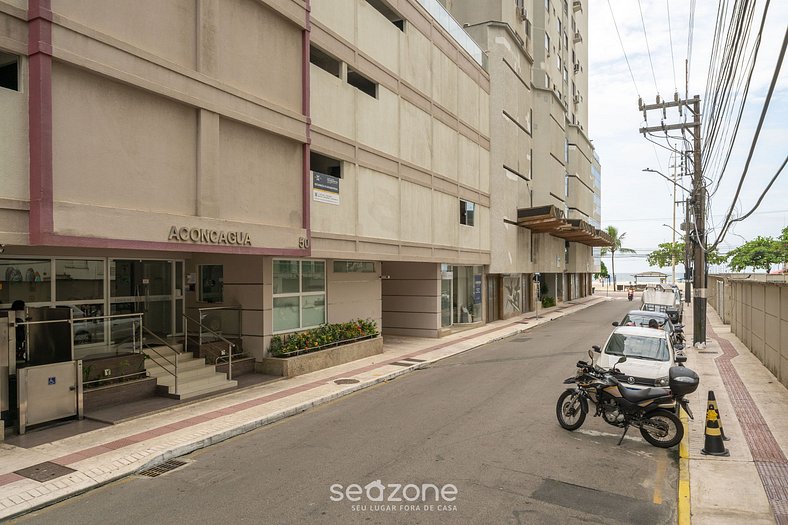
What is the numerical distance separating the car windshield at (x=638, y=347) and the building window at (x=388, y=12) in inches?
573

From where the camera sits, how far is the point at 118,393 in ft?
38.8

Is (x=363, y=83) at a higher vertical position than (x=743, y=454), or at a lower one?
higher

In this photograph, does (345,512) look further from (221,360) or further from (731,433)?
(221,360)

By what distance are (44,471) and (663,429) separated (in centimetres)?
993

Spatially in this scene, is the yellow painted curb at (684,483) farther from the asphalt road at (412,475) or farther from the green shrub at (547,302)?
the green shrub at (547,302)

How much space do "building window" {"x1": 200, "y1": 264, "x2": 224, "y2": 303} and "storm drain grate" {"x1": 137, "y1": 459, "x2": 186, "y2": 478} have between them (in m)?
7.59

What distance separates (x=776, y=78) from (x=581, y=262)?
56385 mm

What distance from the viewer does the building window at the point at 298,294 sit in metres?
16.1

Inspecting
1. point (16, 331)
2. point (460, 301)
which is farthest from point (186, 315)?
point (460, 301)

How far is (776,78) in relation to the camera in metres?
5.70

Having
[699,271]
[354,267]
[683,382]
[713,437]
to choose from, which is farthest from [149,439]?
[699,271]

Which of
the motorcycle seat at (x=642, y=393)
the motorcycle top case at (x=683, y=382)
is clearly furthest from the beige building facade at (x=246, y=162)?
the motorcycle top case at (x=683, y=382)

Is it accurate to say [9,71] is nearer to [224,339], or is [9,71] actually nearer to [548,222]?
[224,339]

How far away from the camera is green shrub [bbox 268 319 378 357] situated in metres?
15.6
